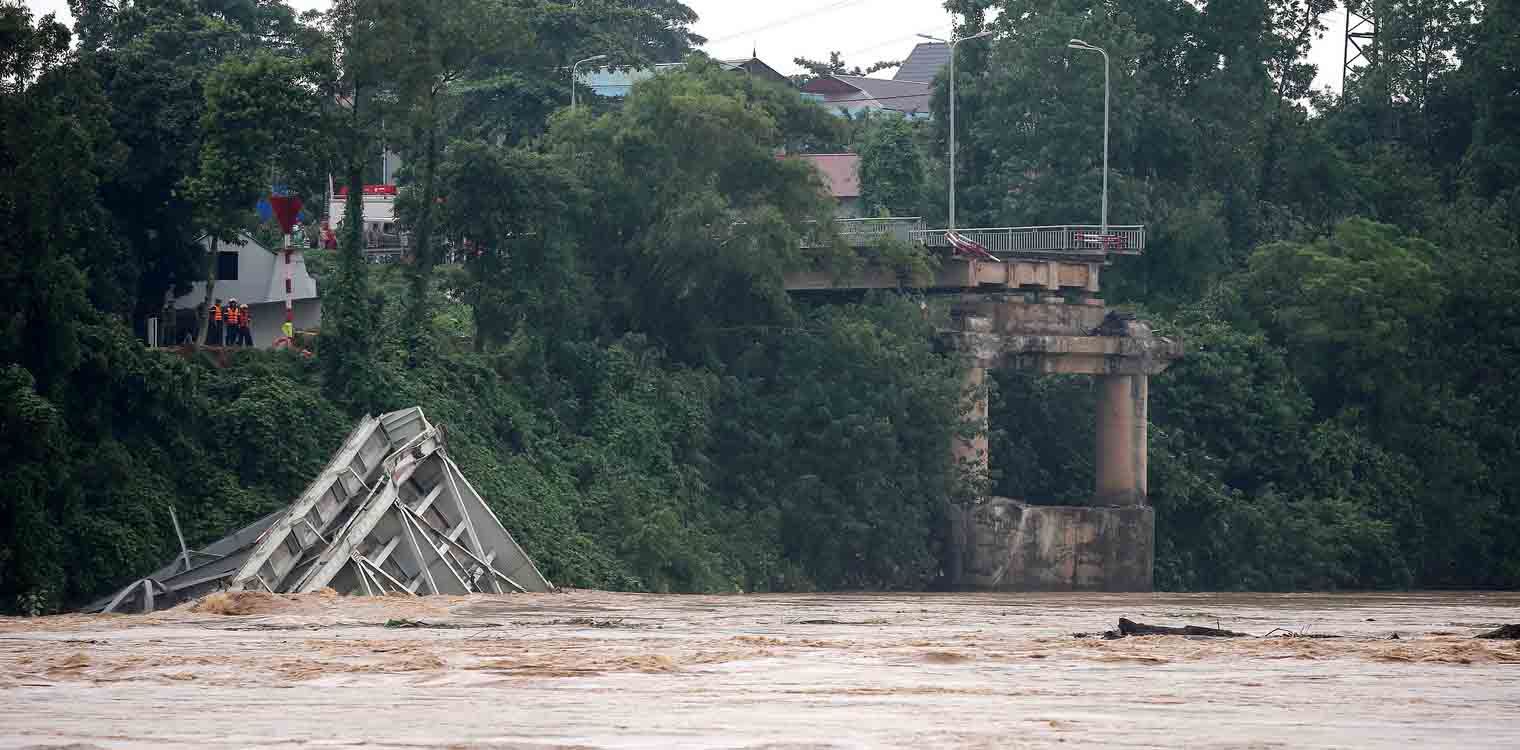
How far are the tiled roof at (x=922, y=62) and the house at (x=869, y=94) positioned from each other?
310cm

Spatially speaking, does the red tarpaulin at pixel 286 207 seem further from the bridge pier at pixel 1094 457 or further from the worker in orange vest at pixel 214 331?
the bridge pier at pixel 1094 457

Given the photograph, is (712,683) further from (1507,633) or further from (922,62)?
(922,62)

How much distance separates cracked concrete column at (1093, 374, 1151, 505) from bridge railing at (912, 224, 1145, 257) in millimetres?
3944

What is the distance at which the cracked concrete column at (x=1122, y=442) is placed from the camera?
2363 inches

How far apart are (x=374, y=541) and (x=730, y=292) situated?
20100mm

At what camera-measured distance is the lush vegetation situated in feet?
123

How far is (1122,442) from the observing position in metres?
60.3

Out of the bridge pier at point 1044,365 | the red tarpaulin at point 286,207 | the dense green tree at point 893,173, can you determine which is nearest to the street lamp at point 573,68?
the dense green tree at point 893,173

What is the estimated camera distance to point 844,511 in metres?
52.4

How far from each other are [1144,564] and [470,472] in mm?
22446

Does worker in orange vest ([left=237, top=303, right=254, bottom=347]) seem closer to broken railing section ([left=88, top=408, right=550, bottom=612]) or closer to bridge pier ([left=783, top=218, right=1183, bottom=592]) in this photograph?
broken railing section ([left=88, top=408, right=550, bottom=612])

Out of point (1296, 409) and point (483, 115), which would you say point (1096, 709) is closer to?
point (1296, 409)

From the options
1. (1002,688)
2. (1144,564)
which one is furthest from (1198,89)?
(1002,688)

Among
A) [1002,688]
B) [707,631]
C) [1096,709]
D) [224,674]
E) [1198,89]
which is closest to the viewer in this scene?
[1096,709]
